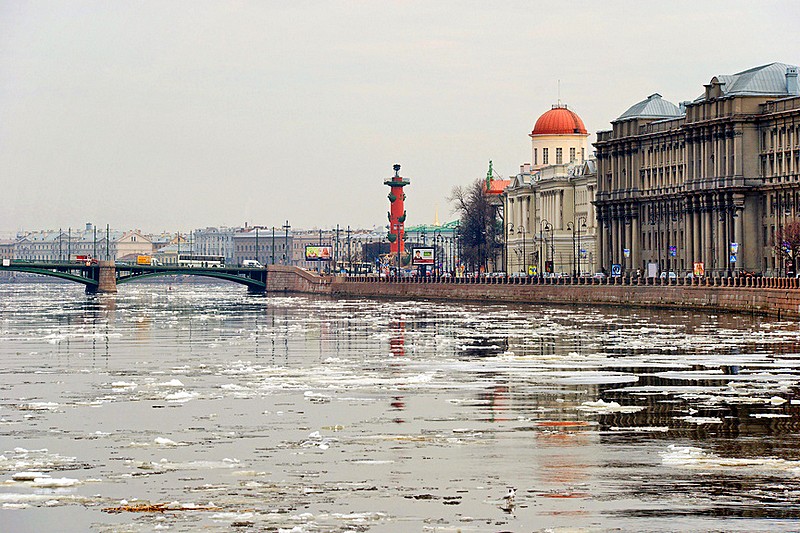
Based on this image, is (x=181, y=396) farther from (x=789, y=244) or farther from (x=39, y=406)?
(x=789, y=244)

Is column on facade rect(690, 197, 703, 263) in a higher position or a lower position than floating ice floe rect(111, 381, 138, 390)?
higher

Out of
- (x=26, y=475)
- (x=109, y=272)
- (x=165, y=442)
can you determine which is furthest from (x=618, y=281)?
(x=26, y=475)

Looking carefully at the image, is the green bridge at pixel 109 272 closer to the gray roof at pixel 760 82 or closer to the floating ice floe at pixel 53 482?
the gray roof at pixel 760 82

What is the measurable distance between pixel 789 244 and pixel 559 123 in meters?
89.2

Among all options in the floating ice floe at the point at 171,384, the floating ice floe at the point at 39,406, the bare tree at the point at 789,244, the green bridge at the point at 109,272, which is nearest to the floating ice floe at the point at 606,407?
the floating ice floe at the point at 171,384

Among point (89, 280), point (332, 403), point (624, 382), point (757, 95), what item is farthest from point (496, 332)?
point (89, 280)

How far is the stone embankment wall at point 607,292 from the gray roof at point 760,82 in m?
20.7

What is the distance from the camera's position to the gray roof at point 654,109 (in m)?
138

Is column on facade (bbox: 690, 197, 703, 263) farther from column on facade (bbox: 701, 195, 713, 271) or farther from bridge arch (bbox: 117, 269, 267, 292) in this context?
bridge arch (bbox: 117, 269, 267, 292)

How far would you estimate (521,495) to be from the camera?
19.1m

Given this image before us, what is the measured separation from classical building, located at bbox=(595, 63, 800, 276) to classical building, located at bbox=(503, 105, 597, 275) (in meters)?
14.9

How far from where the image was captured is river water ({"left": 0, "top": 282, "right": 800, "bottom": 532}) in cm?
1809

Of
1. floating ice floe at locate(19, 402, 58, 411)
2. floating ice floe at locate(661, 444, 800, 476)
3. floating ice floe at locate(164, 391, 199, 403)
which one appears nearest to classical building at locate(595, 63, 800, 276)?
floating ice floe at locate(164, 391, 199, 403)

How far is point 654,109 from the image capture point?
139m
